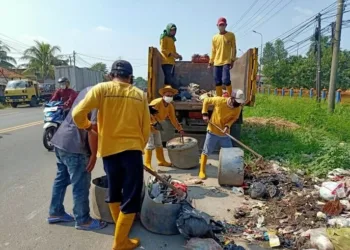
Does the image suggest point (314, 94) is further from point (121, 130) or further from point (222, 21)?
point (121, 130)

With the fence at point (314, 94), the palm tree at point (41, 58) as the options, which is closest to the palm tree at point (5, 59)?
the palm tree at point (41, 58)

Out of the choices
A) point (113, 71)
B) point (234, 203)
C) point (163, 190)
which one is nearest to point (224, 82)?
point (234, 203)

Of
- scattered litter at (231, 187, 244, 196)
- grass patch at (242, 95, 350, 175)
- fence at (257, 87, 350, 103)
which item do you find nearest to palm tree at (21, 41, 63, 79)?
fence at (257, 87, 350, 103)

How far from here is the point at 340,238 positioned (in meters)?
3.05

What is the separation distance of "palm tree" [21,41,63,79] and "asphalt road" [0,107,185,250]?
1360 inches

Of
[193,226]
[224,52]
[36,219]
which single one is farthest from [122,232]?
[224,52]

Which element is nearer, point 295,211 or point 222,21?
point 295,211

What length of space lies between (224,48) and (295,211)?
4150 millimetres

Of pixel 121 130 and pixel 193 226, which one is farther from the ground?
pixel 121 130

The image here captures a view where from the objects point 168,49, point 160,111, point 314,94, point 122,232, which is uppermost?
point 168,49

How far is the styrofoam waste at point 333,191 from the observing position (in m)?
4.30

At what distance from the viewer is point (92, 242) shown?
3432mm

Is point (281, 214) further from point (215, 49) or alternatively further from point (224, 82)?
point (215, 49)

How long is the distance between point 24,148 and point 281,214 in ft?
21.2
